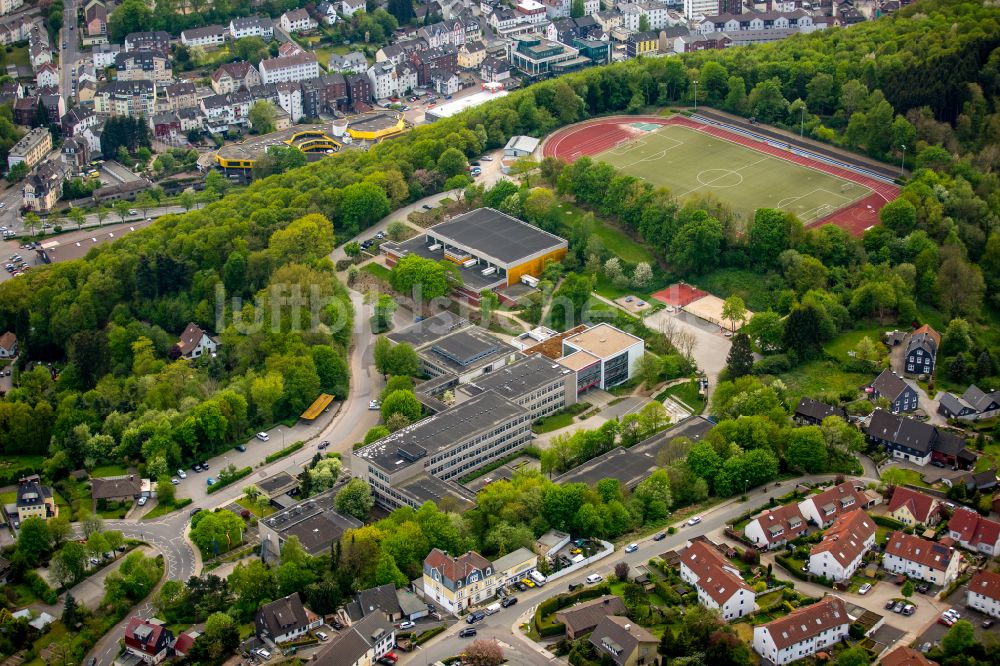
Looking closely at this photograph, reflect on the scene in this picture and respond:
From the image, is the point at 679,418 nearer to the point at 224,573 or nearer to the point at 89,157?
the point at 224,573

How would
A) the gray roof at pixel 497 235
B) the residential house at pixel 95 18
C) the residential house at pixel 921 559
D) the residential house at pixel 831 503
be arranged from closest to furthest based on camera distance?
1. the residential house at pixel 921 559
2. the residential house at pixel 831 503
3. the gray roof at pixel 497 235
4. the residential house at pixel 95 18

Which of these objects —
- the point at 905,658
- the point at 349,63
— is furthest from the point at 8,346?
the point at 905,658

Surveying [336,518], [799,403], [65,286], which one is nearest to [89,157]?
[65,286]

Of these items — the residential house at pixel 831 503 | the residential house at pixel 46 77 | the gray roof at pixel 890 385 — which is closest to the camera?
the residential house at pixel 831 503

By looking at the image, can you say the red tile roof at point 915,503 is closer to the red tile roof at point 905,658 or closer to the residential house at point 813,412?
the residential house at point 813,412

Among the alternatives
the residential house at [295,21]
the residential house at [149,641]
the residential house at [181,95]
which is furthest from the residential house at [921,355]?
the residential house at [295,21]

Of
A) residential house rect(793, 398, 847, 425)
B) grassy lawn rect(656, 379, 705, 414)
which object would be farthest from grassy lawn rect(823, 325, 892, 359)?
grassy lawn rect(656, 379, 705, 414)
